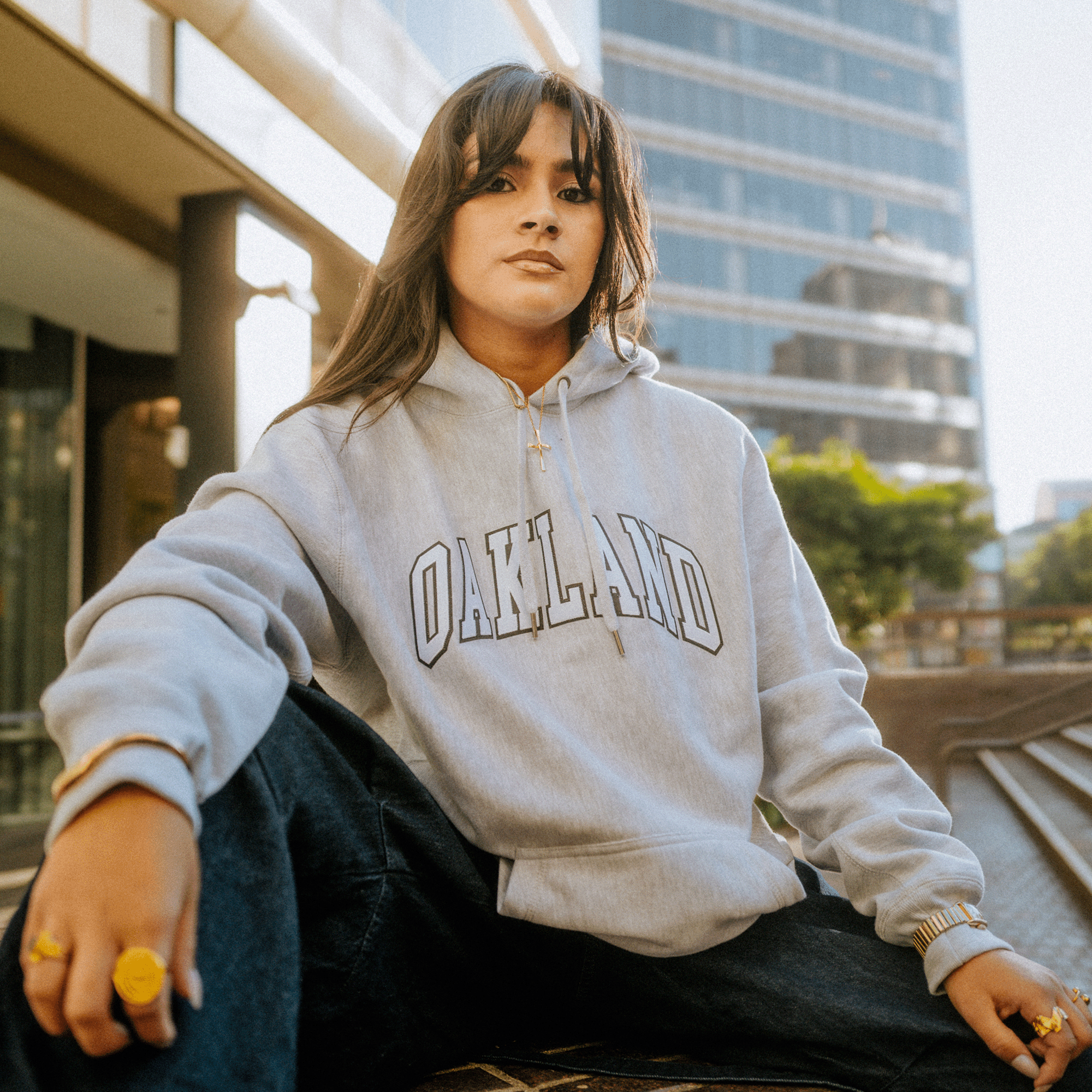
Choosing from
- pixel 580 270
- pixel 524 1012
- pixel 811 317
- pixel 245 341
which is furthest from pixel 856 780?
pixel 811 317

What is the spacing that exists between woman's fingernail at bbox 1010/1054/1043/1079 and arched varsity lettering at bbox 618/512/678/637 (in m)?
0.67

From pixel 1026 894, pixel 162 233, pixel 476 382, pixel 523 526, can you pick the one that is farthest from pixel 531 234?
pixel 1026 894

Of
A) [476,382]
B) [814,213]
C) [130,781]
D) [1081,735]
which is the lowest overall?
[1081,735]

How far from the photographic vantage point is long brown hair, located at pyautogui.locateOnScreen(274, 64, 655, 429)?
1.64m

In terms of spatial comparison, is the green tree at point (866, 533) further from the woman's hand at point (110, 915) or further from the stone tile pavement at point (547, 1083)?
the woman's hand at point (110, 915)

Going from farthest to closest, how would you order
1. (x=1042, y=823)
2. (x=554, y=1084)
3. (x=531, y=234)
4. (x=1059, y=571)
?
(x=1059, y=571) < (x=1042, y=823) < (x=531, y=234) < (x=554, y=1084)

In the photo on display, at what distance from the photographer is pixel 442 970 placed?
4.20ft

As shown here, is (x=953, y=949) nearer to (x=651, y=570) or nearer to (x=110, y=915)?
(x=651, y=570)

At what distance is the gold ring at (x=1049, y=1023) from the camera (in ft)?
3.88

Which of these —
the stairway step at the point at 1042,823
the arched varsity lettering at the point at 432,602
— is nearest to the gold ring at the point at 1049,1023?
the arched varsity lettering at the point at 432,602

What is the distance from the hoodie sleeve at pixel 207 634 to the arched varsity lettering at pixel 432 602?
12 centimetres

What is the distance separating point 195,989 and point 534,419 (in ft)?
3.49

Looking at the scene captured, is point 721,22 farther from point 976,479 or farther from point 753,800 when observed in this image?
point 753,800

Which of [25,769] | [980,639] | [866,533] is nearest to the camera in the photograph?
[25,769]
